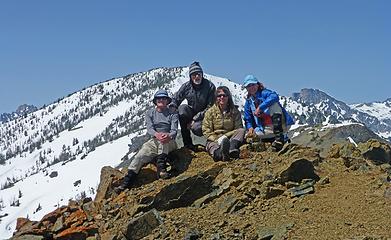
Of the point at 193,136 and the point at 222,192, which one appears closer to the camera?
the point at 222,192

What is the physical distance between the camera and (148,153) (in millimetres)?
14016

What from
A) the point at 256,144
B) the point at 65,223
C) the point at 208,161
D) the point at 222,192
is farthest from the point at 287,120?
the point at 65,223

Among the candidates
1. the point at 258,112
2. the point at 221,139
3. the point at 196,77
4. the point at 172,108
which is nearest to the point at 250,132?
the point at 258,112

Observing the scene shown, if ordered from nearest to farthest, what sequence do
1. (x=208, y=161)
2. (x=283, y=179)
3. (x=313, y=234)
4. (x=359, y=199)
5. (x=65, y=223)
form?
(x=313, y=234)
(x=359, y=199)
(x=283, y=179)
(x=65, y=223)
(x=208, y=161)

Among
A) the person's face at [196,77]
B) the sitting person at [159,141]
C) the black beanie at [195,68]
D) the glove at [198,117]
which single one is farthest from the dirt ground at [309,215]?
the black beanie at [195,68]

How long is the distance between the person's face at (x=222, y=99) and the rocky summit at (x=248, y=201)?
132 cm

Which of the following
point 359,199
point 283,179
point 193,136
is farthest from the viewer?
point 193,136

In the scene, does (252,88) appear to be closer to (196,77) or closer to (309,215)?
(196,77)

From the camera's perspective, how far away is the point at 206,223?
10844 mm

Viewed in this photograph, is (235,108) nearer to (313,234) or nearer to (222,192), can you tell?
(222,192)

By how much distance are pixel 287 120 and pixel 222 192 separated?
3.55 meters

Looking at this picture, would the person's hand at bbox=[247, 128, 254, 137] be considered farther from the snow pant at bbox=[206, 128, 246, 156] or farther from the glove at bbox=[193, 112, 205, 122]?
the glove at bbox=[193, 112, 205, 122]

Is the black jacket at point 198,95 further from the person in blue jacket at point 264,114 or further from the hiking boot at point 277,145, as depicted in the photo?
the hiking boot at point 277,145

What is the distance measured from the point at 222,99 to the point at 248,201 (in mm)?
3810
